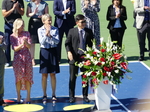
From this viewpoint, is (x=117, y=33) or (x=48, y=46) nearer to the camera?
(x=48, y=46)

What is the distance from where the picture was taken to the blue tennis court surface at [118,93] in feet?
35.5

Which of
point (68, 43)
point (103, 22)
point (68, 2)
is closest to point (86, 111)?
point (68, 43)

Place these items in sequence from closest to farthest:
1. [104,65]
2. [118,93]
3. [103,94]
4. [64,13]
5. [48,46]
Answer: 1. [104,65]
2. [103,94]
3. [48,46]
4. [118,93]
5. [64,13]

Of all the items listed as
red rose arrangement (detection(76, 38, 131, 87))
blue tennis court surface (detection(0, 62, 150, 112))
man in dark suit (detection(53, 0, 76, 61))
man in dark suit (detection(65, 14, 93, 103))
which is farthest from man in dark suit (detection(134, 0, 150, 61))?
red rose arrangement (detection(76, 38, 131, 87))

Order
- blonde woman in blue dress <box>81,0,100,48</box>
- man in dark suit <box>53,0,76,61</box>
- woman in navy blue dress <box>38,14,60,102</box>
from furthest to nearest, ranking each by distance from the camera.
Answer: man in dark suit <box>53,0,76,61</box> → blonde woman in blue dress <box>81,0,100,48</box> → woman in navy blue dress <box>38,14,60,102</box>

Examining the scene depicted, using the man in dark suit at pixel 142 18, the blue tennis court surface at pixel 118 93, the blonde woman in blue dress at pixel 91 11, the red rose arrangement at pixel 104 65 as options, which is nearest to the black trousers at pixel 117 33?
the man in dark suit at pixel 142 18

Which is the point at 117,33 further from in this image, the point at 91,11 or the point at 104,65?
the point at 104,65

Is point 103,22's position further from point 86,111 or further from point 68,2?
point 86,111

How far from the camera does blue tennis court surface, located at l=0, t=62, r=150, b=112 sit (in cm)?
1081

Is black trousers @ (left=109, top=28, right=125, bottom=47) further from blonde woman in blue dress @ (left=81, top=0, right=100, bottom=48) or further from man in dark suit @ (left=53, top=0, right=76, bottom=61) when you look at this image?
man in dark suit @ (left=53, top=0, right=76, bottom=61)

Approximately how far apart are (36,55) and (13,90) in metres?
4.16

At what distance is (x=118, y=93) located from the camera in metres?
Answer: 12.0

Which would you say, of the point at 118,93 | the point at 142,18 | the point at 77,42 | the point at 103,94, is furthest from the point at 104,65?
the point at 142,18

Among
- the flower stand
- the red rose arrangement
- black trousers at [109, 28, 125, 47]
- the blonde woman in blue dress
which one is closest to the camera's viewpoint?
the red rose arrangement
